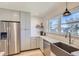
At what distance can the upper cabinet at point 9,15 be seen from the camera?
3.90 metres

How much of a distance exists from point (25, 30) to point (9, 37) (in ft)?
3.44

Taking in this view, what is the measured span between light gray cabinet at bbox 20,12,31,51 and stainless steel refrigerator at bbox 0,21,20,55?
493 millimetres

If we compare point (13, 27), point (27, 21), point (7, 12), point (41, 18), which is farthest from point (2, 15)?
point (41, 18)

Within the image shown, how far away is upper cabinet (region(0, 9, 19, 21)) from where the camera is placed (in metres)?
3.90

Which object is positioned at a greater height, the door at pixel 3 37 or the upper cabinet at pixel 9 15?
the upper cabinet at pixel 9 15

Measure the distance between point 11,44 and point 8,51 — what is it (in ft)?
1.02

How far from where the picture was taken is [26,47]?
4.70m

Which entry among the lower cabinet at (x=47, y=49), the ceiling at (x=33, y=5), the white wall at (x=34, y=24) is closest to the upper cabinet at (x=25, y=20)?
the ceiling at (x=33, y=5)

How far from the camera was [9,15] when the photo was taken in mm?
4062

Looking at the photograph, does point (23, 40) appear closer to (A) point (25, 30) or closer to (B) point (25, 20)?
(A) point (25, 30)

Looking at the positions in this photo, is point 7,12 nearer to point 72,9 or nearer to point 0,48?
point 0,48

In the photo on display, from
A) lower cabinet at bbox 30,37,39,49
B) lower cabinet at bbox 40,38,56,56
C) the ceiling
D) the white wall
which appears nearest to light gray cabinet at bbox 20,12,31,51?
lower cabinet at bbox 30,37,39,49

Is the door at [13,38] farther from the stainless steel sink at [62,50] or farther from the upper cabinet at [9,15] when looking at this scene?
the stainless steel sink at [62,50]

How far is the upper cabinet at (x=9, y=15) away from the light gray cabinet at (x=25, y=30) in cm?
31
